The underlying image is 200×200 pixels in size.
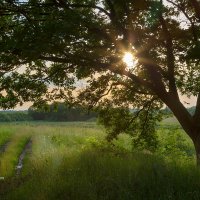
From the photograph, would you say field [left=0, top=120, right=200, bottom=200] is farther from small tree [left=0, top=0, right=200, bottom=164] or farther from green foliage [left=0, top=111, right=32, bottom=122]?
green foliage [left=0, top=111, right=32, bottom=122]

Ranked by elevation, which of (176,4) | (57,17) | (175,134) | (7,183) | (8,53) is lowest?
(7,183)

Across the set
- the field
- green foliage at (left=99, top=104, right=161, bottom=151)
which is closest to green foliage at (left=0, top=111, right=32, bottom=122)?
green foliage at (left=99, top=104, right=161, bottom=151)

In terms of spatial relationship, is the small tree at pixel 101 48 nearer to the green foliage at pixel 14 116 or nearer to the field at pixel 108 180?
the field at pixel 108 180

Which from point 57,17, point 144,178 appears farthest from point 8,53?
point 144,178

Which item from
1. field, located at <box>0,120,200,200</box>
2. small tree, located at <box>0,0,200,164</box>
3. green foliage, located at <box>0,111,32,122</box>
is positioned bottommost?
field, located at <box>0,120,200,200</box>

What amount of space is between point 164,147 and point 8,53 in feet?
51.7

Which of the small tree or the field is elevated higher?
the small tree

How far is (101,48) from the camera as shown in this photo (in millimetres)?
17562

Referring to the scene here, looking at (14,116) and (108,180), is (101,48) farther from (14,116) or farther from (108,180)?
(14,116)

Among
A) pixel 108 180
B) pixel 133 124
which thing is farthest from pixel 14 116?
pixel 108 180

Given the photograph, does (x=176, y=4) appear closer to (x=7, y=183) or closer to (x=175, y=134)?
(x=7, y=183)

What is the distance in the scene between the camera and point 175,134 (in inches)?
1148

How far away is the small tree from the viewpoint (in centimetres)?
1492

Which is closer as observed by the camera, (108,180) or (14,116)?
(108,180)
